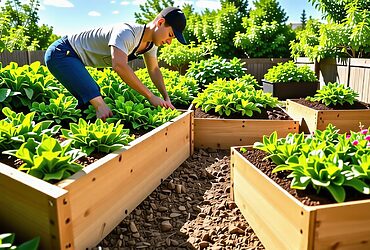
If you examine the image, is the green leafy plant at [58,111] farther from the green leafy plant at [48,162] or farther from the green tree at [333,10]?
the green tree at [333,10]

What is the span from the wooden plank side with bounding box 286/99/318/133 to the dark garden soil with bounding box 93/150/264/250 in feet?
5.50

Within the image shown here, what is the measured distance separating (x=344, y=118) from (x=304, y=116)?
0.47m

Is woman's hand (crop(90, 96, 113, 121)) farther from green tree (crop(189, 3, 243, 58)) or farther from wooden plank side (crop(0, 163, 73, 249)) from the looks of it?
green tree (crop(189, 3, 243, 58))

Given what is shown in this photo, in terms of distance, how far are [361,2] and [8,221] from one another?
686 cm

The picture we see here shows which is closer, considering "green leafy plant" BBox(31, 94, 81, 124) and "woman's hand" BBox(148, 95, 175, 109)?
"green leafy plant" BBox(31, 94, 81, 124)

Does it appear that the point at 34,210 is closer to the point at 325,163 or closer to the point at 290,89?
the point at 325,163

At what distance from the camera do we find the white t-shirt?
9.61 feet

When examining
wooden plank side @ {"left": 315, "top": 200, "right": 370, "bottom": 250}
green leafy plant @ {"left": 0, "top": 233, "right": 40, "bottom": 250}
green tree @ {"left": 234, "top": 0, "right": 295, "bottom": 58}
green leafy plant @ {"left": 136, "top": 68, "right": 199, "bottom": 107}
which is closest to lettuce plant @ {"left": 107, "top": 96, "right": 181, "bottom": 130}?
green leafy plant @ {"left": 136, "top": 68, "right": 199, "bottom": 107}

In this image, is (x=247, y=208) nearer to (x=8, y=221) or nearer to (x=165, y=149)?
(x=165, y=149)

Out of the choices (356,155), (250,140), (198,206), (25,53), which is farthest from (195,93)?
(25,53)

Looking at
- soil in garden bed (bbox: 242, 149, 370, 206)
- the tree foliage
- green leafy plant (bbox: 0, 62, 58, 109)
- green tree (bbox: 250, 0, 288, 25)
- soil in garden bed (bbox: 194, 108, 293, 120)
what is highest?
green tree (bbox: 250, 0, 288, 25)

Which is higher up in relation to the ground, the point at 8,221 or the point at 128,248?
the point at 8,221

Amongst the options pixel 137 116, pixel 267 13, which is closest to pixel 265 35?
pixel 267 13

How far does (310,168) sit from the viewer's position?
1647mm
